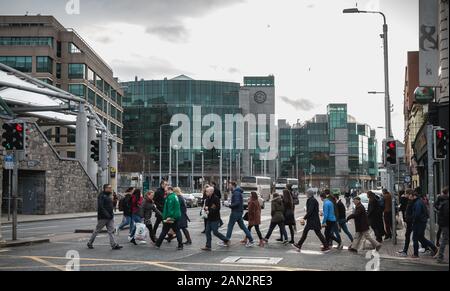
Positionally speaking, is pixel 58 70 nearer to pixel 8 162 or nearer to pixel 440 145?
pixel 8 162

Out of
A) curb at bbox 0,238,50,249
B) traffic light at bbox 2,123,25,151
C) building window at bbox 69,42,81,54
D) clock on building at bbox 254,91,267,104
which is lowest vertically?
curb at bbox 0,238,50,249

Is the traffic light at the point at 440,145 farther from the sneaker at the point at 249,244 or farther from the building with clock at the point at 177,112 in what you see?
the building with clock at the point at 177,112

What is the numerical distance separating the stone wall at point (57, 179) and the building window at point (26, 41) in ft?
150

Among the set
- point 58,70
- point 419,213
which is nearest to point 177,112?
point 58,70

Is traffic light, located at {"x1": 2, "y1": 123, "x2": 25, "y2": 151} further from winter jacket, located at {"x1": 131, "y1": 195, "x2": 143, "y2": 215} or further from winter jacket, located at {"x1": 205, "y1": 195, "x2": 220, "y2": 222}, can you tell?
winter jacket, located at {"x1": 205, "y1": 195, "x2": 220, "y2": 222}

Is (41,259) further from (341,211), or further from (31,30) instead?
(31,30)

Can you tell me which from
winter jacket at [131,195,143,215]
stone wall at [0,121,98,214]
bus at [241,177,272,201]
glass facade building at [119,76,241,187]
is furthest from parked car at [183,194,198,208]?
glass facade building at [119,76,241,187]

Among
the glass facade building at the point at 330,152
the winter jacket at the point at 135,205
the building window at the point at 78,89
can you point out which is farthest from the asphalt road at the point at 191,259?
the glass facade building at the point at 330,152

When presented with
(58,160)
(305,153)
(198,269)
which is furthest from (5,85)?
(305,153)

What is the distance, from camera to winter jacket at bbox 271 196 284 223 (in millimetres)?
17719

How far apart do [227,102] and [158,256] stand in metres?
113

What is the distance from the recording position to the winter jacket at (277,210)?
17.7 metres

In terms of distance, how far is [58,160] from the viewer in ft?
134

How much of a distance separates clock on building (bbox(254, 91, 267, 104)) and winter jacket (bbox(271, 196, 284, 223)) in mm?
117979
